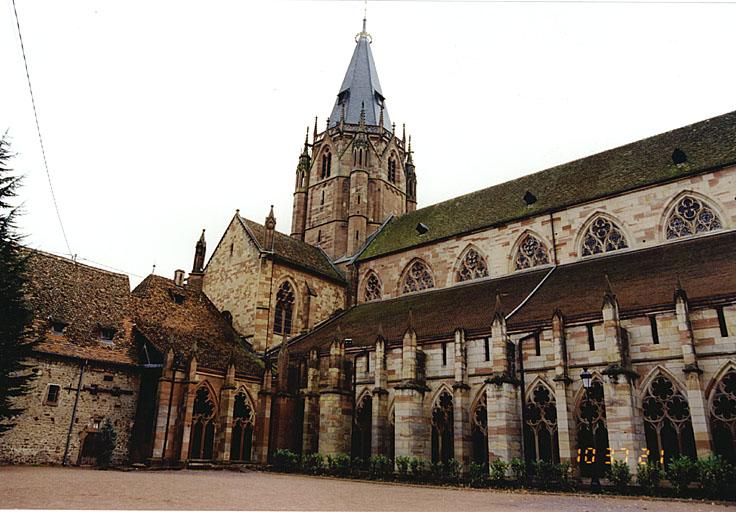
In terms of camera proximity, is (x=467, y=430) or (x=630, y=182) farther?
(x=630, y=182)

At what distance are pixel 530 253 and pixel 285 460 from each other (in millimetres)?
14851

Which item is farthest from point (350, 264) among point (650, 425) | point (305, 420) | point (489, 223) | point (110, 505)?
point (110, 505)

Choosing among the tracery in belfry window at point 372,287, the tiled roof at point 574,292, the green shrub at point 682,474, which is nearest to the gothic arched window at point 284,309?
the tiled roof at point 574,292

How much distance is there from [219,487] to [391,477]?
26.5 ft

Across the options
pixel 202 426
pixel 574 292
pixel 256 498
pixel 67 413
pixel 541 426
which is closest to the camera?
pixel 256 498

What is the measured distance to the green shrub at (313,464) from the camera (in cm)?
2272

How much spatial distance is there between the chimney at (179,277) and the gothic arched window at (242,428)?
26.3 ft

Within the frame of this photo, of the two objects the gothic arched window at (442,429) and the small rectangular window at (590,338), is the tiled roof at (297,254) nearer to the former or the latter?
the gothic arched window at (442,429)

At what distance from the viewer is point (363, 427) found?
78.9 ft

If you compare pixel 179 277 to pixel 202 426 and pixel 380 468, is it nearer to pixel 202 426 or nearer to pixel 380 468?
pixel 202 426

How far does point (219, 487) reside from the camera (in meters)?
14.3

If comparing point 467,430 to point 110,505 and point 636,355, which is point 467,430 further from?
point 110,505

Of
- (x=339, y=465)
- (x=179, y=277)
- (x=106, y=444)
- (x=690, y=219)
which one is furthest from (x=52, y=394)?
(x=690, y=219)

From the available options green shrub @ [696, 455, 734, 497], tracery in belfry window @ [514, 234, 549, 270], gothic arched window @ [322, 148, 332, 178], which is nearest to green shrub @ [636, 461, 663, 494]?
green shrub @ [696, 455, 734, 497]
